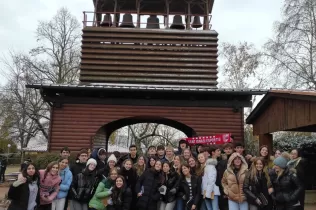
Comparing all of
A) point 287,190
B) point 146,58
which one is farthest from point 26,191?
point 146,58

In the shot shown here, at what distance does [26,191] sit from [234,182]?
3.76m

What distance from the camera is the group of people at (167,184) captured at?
228 inches

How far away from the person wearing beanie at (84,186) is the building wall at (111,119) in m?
6.62

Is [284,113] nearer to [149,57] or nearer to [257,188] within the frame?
[257,188]

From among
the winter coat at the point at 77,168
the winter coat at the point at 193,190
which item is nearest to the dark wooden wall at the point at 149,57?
the winter coat at the point at 77,168

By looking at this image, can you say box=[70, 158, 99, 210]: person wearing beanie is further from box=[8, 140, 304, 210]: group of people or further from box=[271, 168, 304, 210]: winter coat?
box=[271, 168, 304, 210]: winter coat

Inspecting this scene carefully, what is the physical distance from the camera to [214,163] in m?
6.58

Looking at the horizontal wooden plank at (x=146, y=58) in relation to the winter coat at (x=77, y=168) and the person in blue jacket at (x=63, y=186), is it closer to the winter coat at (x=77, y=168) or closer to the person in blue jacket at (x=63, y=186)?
the winter coat at (x=77, y=168)

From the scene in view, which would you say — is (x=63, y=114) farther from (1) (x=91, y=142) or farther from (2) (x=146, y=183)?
(2) (x=146, y=183)

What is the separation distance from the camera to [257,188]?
232 inches

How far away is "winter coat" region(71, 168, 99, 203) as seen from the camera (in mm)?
6362

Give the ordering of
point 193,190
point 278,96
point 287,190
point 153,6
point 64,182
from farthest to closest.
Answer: point 153,6 → point 278,96 → point 64,182 → point 193,190 → point 287,190

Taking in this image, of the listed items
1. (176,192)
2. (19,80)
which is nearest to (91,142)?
(176,192)

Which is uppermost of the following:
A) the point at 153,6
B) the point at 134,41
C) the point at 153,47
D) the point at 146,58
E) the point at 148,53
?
the point at 153,6
